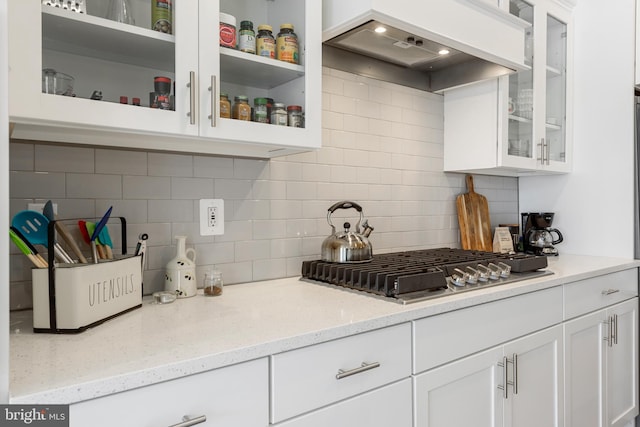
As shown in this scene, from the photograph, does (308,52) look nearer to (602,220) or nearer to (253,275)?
(253,275)

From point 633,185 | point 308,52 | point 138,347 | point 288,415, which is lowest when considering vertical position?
point 288,415

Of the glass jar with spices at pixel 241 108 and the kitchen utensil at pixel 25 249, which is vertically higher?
the glass jar with spices at pixel 241 108

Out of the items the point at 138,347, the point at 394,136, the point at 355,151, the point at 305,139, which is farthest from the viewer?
the point at 394,136

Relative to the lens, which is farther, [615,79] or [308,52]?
[615,79]

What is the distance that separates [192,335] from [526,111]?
2.21 metres

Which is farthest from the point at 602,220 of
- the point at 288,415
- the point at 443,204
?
the point at 288,415

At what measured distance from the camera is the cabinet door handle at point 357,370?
3.55 ft

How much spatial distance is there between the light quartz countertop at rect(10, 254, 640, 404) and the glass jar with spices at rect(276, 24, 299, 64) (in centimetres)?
81

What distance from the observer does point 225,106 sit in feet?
4.21

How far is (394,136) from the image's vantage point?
221 cm

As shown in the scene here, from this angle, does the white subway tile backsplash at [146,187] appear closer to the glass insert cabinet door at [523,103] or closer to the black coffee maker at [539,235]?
the glass insert cabinet door at [523,103]

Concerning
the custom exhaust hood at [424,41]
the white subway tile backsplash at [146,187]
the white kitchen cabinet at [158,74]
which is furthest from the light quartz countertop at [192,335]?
the custom exhaust hood at [424,41]

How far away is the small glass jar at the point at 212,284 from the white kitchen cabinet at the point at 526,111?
60.8 inches

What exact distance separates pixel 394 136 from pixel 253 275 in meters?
1.06
